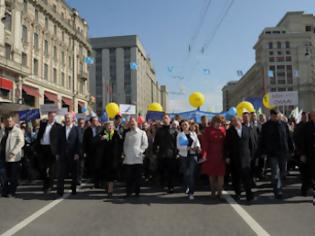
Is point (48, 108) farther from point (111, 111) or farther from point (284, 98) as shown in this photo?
point (284, 98)

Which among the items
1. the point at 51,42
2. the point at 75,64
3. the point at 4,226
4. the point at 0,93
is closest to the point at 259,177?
the point at 4,226

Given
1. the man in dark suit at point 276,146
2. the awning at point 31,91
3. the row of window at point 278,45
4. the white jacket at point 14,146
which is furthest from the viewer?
the row of window at point 278,45

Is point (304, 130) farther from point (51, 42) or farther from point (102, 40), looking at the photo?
point (102, 40)

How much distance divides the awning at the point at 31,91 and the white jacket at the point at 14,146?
29.7 metres

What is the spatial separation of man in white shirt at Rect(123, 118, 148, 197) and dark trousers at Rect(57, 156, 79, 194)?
1.26m

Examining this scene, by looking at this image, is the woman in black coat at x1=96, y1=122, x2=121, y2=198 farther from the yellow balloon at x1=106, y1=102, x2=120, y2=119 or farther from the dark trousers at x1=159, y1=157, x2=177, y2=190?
the yellow balloon at x1=106, y1=102, x2=120, y2=119

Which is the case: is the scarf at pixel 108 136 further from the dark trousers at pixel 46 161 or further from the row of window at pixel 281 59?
the row of window at pixel 281 59

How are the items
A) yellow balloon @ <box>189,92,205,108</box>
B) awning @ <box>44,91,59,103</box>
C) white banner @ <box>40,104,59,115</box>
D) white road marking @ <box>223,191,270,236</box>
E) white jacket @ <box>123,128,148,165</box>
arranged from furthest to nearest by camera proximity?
1. awning @ <box>44,91,59,103</box>
2. yellow balloon @ <box>189,92,205,108</box>
3. white banner @ <box>40,104,59,115</box>
4. white jacket @ <box>123,128,148,165</box>
5. white road marking @ <box>223,191,270,236</box>

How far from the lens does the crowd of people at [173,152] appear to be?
8719 millimetres

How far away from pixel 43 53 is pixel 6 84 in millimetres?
11347

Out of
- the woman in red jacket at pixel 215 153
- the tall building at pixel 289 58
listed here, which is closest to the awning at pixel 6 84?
the woman in red jacket at pixel 215 153

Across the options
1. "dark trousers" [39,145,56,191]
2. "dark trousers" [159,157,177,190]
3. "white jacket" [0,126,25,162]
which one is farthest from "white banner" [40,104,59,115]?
"dark trousers" [159,157,177,190]

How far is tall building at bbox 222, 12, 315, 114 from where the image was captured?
10288 cm

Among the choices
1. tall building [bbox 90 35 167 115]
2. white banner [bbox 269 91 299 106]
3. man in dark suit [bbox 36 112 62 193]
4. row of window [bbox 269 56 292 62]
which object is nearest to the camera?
man in dark suit [bbox 36 112 62 193]
